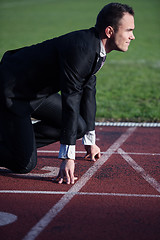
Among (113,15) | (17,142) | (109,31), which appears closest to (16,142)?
(17,142)

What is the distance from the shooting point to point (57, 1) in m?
44.4

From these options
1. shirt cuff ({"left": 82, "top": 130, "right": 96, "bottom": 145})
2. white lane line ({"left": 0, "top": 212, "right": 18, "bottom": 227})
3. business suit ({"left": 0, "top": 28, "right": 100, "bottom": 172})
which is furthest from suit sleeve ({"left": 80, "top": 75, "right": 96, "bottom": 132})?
white lane line ({"left": 0, "top": 212, "right": 18, "bottom": 227})

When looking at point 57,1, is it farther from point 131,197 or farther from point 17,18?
point 131,197

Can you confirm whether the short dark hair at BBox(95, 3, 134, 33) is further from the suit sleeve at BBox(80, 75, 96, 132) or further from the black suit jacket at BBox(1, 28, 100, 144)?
the suit sleeve at BBox(80, 75, 96, 132)

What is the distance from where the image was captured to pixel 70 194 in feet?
13.1

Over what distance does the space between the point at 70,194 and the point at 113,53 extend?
14035mm

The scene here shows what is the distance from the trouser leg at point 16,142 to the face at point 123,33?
1167 millimetres

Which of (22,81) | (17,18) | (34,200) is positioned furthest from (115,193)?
(17,18)

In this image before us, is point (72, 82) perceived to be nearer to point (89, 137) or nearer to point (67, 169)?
point (67, 169)

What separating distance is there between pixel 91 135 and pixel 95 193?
93 centimetres

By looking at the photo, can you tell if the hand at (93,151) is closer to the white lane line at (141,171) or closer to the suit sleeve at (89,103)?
the suit sleeve at (89,103)

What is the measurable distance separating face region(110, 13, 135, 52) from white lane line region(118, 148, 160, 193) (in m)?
1.42

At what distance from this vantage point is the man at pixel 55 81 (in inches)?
148

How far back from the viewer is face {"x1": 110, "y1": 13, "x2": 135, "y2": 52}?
150 inches
